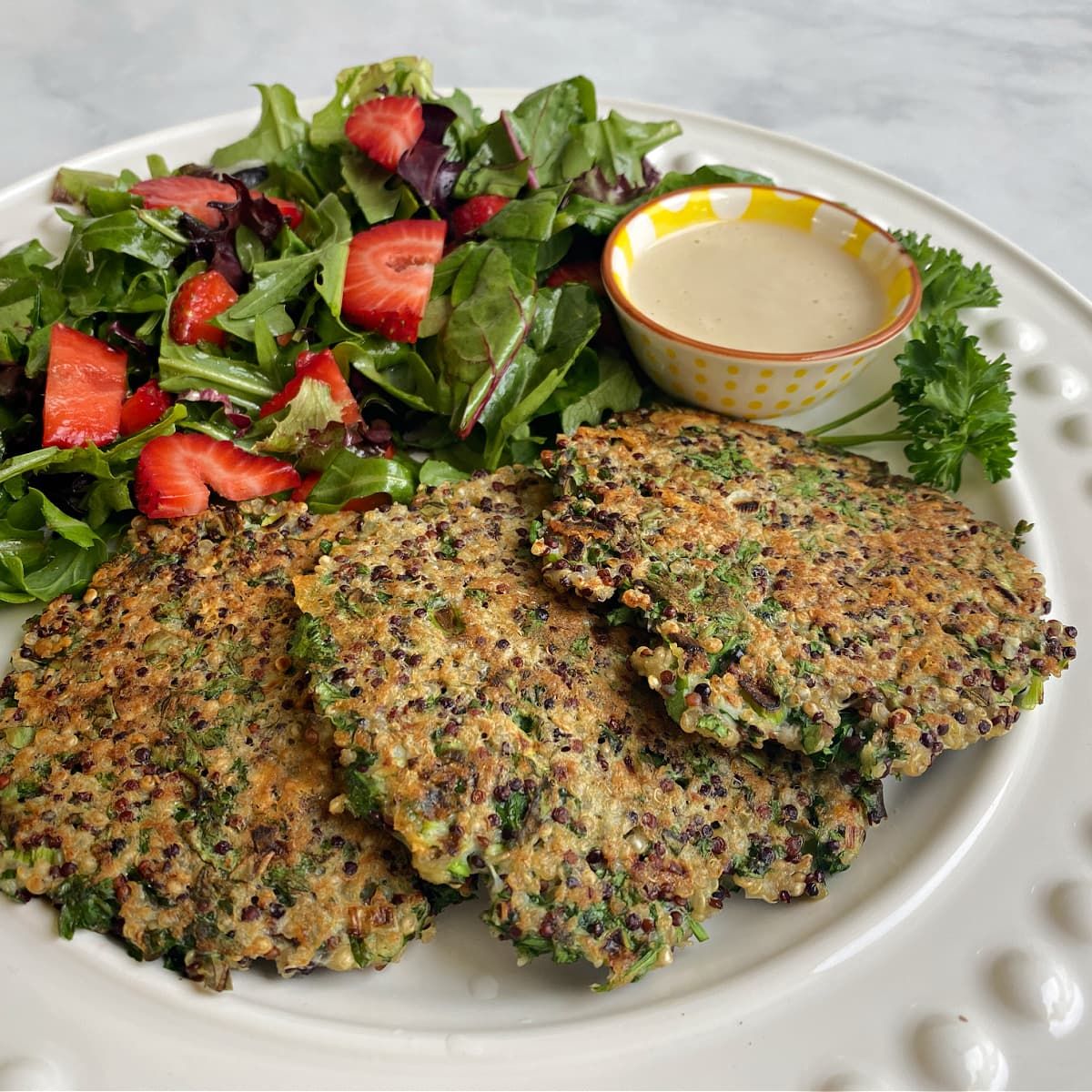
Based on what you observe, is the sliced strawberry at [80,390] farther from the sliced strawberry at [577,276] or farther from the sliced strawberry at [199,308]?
the sliced strawberry at [577,276]

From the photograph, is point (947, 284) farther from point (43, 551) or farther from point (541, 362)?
point (43, 551)

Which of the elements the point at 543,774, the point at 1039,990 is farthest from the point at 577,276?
the point at 1039,990

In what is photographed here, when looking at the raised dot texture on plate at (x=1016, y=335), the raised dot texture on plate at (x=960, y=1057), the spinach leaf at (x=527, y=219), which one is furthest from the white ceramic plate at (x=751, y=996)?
the spinach leaf at (x=527, y=219)

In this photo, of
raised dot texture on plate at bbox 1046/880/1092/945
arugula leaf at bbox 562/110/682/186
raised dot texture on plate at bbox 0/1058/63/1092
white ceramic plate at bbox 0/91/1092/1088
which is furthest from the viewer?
arugula leaf at bbox 562/110/682/186

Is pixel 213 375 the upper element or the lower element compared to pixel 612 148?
lower

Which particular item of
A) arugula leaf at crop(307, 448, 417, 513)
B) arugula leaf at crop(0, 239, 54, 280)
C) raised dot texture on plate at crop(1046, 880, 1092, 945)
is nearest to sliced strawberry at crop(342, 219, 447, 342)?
arugula leaf at crop(307, 448, 417, 513)

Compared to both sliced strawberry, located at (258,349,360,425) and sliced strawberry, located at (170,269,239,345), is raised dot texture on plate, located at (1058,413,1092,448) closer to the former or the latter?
sliced strawberry, located at (258,349,360,425)
